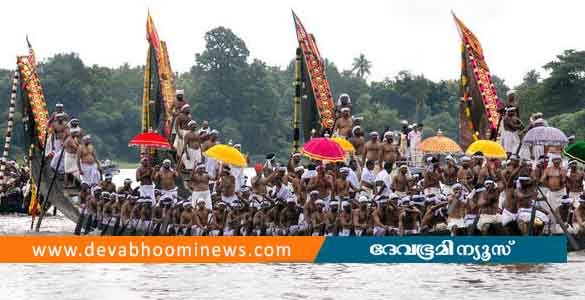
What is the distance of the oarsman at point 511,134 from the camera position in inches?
1048

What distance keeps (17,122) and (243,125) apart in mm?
27357

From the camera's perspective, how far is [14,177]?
4022cm

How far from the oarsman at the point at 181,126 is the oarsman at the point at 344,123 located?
3672 millimetres

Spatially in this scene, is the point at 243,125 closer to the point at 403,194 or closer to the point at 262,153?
the point at 262,153

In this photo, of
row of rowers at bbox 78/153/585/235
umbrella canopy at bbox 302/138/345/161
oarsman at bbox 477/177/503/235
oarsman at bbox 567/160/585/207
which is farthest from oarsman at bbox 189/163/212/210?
oarsman at bbox 567/160/585/207

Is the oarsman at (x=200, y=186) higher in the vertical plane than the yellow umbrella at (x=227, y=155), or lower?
lower

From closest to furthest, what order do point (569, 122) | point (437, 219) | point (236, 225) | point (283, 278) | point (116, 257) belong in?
point (116, 257)
point (283, 278)
point (437, 219)
point (236, 225)
point (569, 122)

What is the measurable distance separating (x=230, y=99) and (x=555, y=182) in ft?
290

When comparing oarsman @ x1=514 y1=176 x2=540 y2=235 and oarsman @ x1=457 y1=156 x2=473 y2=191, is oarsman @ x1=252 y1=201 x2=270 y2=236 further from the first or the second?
oarsman @ x1=514 y1=176 x2=540 y2=235

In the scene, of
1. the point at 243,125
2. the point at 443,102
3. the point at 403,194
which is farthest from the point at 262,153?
the point at 403,194

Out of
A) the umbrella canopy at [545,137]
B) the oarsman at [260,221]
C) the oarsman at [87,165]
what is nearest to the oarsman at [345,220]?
the oarsman at [260,221]

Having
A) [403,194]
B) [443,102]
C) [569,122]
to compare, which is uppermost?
[443,102]

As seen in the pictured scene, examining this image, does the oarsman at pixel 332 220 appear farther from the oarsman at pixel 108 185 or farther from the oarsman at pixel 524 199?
the oarsman at pixel 108 185

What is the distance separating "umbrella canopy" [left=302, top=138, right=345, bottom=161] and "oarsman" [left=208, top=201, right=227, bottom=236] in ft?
6.72
